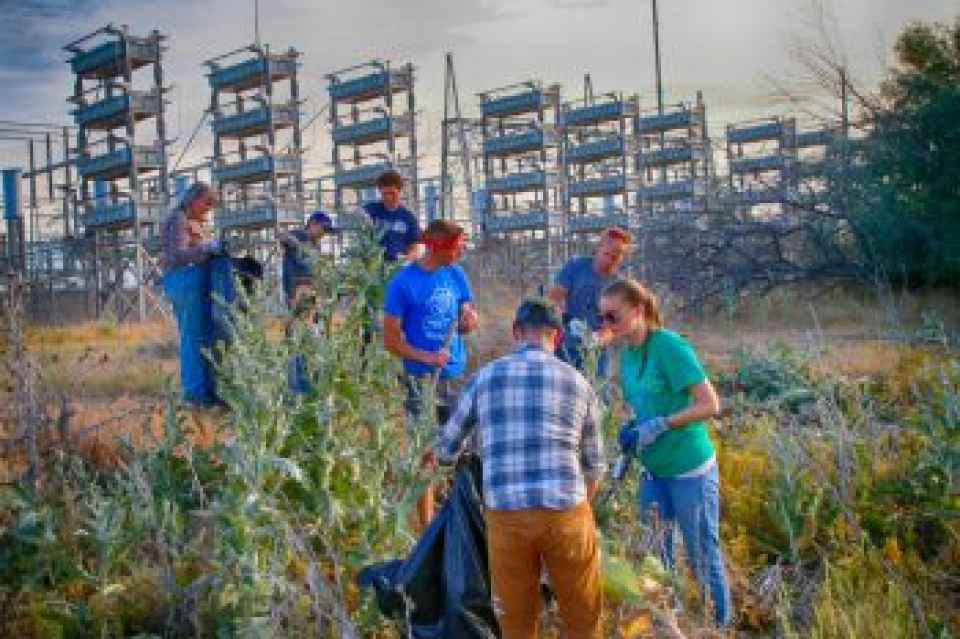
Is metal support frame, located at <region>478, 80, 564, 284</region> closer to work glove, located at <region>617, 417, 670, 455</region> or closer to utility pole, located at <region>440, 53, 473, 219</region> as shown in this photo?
utility pole, located at <region>440, 53, 473, 219</region>

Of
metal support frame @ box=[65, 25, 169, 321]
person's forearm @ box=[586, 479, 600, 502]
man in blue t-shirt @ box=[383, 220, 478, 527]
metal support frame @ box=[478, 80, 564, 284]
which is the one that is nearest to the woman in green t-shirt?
person's forearm @ box=[586, 479, 600, 502]

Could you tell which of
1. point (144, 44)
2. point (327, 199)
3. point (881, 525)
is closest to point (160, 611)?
point (881, 525)

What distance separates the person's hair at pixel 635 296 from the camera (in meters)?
4.18

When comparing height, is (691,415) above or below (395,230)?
below

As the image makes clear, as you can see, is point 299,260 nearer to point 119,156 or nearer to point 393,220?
point 393,220

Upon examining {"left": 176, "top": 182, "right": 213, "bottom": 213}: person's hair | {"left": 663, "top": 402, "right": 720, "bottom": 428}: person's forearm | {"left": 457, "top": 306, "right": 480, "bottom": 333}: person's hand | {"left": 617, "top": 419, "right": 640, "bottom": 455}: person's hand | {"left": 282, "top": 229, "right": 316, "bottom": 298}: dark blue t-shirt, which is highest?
{"left": 176, "top": 182, "right": 213, "bottom": 213}: person's hair

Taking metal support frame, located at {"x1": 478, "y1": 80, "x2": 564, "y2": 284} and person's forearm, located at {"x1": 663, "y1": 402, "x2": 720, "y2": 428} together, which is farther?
metal support frame, located at {"x1": 478, "y1": 80, "x2": 564, "y2": 284}

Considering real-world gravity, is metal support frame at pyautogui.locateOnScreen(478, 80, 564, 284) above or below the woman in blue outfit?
above

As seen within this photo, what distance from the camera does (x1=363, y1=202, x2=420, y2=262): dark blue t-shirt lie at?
21.9 feet

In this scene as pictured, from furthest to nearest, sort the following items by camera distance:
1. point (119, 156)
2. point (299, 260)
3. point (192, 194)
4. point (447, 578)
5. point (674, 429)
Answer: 1. point (119, 156)
2. point (299, 260)
3. point (192, 194)
4. point (674, 429)
5. point (447, 578)

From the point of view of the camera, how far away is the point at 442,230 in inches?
210

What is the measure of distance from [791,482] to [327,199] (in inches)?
1657

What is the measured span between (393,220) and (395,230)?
6 cm

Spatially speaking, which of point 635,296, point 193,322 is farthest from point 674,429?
point 193,322
